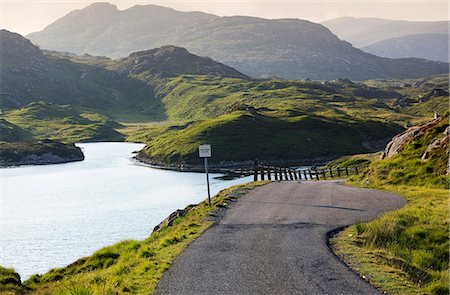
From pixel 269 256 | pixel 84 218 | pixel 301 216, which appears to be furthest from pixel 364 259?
pixel 84 218

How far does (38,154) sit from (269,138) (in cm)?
8144

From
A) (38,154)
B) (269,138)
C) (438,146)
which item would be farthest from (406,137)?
(38,154)

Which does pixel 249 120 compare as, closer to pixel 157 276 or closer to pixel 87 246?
pixel 87 246

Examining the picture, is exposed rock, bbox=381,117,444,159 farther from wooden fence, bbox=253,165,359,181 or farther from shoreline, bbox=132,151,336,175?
shoreline, bbox=132,151,336,175

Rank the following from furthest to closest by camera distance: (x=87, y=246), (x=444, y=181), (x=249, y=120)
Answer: (x=249, y=120) < (x=87, y=246) < (x=444, y=181)

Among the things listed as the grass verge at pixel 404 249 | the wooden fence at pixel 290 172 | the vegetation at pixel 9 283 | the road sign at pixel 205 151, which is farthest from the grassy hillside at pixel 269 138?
the grass verge at pixel 404 249

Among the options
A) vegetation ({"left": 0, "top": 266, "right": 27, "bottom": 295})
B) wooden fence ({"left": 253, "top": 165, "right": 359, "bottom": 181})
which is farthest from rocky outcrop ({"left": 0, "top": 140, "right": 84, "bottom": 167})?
vegetation ({"left": 0, "top": 266, "right": 27, "bottom": 295})

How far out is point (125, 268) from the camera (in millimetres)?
19391

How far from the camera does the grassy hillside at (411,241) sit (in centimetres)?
1551

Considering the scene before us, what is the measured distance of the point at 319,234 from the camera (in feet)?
72.0

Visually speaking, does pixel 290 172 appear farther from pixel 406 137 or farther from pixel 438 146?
pixel 438 146

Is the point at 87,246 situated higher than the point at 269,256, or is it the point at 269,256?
the point at 269,256

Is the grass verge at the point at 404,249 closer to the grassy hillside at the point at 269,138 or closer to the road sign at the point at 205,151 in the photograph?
the road sign at the point at 205,151

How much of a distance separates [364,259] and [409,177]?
22240 mm
